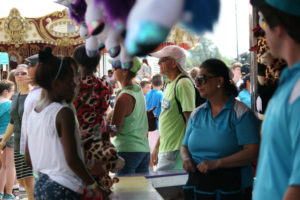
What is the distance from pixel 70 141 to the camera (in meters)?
1.86

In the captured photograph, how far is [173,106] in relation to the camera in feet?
10.9

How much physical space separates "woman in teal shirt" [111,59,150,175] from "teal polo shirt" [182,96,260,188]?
2.83 feet

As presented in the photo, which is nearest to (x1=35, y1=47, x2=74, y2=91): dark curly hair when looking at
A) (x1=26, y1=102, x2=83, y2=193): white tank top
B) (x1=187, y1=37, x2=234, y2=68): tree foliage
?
(x1=26, y1=102, x2=83, y2=193): white tank top

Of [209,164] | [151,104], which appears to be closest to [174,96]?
[209,164]

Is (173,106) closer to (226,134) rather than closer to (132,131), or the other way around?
(132,131)

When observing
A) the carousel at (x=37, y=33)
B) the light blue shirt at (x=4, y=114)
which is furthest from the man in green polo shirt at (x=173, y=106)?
the carousel at (x=37, y=33)

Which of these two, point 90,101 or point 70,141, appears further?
point 90,101

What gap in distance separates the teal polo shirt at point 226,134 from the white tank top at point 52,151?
0.69m

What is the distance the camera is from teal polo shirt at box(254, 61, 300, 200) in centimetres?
113

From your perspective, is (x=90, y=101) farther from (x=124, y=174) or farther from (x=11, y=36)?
(x=11, y=36)

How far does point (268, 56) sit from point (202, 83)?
0.41m

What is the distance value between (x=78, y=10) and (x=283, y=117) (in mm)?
1116

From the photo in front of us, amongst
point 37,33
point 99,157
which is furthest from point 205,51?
point 37,33

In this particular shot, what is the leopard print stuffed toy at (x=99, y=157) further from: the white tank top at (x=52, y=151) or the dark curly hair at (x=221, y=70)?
the dark curly hair at (x=221, y=70)
